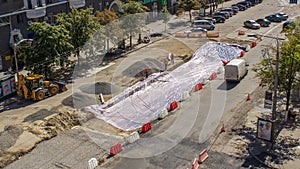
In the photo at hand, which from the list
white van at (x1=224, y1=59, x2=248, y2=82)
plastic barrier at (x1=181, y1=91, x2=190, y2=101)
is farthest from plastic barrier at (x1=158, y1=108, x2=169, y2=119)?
white van at (x1=224, y1=59, x2=248, y2=82)

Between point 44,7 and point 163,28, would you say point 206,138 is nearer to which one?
point 44,7

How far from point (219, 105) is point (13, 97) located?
20624 mm

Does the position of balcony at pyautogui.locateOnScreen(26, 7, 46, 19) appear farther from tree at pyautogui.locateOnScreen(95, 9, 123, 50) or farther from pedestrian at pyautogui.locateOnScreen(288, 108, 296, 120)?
pedestrian at pyautogui.locateOnScreen(288, 108, 296, 120)

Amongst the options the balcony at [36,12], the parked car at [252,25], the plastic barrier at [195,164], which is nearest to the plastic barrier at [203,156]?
the plastic barrier at [195,164]

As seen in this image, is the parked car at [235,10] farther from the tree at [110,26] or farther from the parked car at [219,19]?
the tree at [110,26]

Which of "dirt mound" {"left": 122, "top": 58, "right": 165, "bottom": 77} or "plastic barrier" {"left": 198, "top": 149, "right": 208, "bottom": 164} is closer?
"plastic barrier" {"left": 198, "top": 149, "right": 208, "bottom": 164}

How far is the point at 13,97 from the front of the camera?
40.6 meters

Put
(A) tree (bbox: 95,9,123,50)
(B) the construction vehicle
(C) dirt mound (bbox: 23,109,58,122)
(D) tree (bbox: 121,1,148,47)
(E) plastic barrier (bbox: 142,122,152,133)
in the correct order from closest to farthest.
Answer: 1. (E) plastic barrier (bbox: 142,122,152,133)
2. (C) dirt mound (bbox: 23,109,58,122)
3. (B) the construction vehicle
4. (A) tree (bbox: 95,9,123,50)
5. (D) tree (bbox: 121,1,148,47)

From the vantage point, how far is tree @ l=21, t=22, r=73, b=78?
41.9m

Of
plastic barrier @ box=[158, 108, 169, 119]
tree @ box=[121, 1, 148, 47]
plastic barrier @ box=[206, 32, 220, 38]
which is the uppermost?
tree @ box=[121, 1, 148, 47]

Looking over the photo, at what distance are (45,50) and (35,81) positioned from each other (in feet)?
13.2

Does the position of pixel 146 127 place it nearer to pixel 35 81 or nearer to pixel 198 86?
pixel 198 86

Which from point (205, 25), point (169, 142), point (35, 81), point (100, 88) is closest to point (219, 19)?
point (205, 25)

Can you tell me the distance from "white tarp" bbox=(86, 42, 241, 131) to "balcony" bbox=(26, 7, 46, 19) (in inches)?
716
